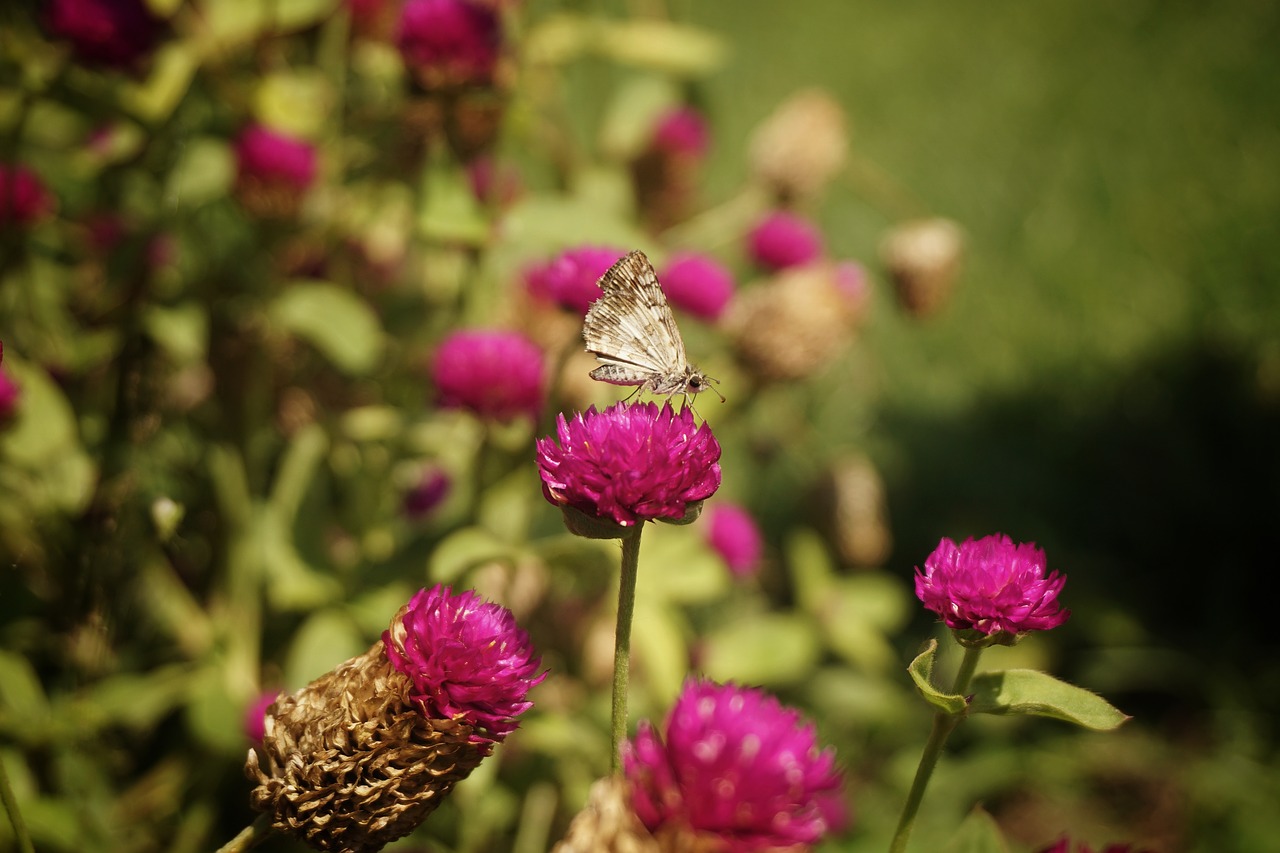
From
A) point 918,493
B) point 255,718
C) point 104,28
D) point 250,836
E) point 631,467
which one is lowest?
point 918,493

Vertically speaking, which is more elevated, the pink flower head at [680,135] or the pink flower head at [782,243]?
the pink flower head at [680,135]

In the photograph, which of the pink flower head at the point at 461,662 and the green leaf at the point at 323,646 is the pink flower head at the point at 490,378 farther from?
the pink flower head at the point at 461,662

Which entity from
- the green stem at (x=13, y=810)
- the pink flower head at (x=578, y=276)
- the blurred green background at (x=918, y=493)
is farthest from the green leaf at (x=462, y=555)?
the green stem at (x=13, y=810)

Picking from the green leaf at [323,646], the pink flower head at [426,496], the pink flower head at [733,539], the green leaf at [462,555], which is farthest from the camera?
the pink flower head at [733,539]

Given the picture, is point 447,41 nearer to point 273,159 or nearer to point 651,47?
point 273,159

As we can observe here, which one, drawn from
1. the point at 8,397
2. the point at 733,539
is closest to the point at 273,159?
the point at 8,397

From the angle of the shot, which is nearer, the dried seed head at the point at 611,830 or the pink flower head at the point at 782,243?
the dried seed head at the point at 611,830

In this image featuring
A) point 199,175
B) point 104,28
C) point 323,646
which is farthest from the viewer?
point 199,175
